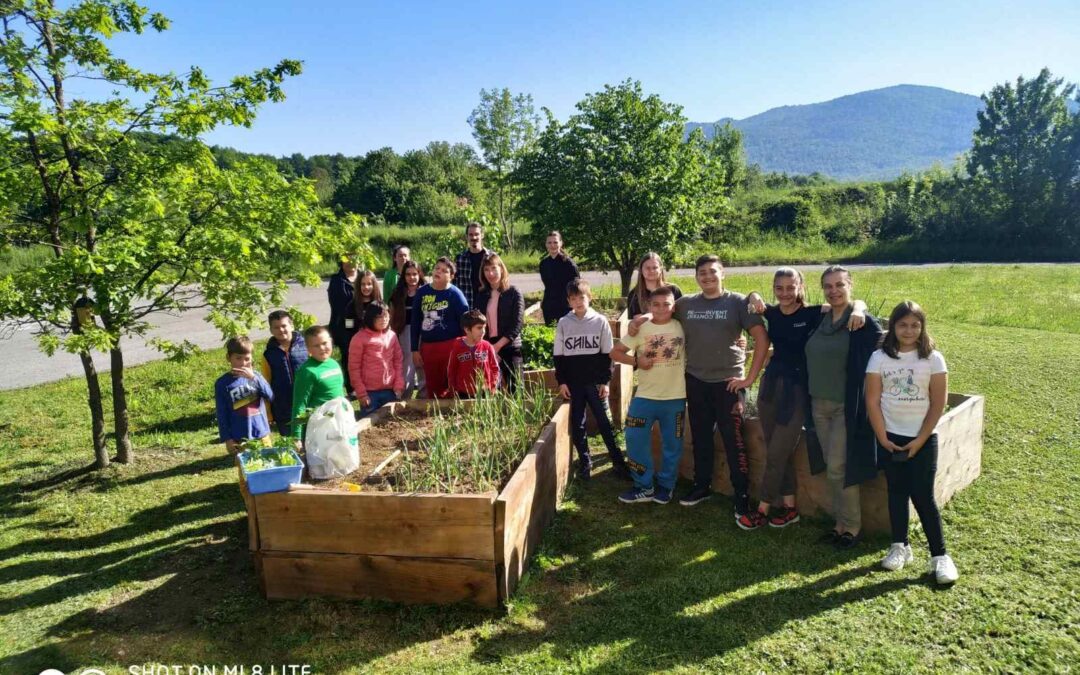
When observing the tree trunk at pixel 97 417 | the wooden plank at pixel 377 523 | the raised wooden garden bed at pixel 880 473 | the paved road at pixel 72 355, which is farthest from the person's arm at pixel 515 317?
the tree trunk at pixel 97 417

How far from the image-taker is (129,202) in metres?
5.43

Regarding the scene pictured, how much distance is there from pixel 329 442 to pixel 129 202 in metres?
3.03

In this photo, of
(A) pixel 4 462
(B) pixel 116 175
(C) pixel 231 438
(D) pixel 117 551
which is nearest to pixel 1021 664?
(C) pixel 231 438

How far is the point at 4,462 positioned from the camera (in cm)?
664

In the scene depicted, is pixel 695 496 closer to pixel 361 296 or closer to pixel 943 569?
pixel 943 569

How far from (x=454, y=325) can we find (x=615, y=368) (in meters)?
1.69

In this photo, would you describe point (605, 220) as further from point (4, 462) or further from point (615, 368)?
point (4, 462)

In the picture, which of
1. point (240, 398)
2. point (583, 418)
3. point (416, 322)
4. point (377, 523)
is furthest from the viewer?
point (416, 322)

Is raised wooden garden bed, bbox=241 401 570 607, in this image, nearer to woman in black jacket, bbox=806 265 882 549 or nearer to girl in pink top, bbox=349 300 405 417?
girl in pink top, bbox=349 300 405 417

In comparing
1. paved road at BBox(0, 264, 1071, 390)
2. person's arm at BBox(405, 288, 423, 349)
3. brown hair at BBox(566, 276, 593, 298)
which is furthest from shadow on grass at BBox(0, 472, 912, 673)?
paved road at BBox(0, 264, 1071, 390)

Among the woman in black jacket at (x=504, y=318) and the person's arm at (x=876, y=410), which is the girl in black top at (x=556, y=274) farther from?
the person's arm at (x=876, y=410)

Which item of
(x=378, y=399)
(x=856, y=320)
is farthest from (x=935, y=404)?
(x=378, y=399)

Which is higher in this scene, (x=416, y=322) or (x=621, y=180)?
(x=621, y=180)

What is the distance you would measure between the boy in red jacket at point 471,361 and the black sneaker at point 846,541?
8.81 ft
